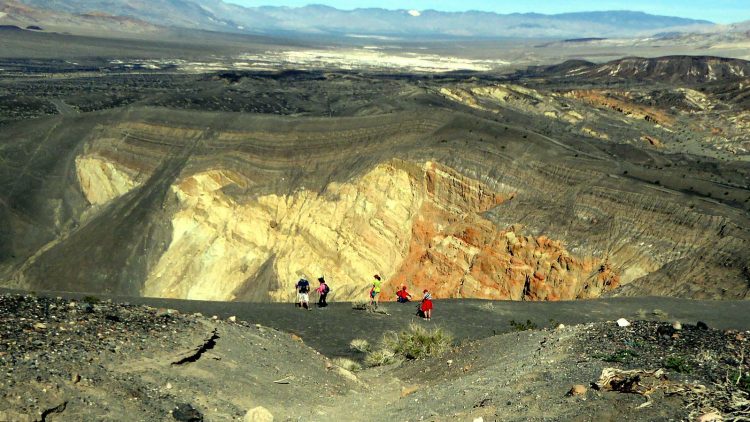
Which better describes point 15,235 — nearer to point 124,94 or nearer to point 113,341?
point 113,341

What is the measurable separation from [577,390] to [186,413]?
607 cm

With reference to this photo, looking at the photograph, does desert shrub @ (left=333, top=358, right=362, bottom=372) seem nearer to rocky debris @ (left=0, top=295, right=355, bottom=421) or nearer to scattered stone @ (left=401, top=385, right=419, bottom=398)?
rocky debris @ (left=0, top=295, right=355, bottom=421)

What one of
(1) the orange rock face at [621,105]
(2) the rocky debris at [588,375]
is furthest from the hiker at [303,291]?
(1) the orange rock face at [621,105]

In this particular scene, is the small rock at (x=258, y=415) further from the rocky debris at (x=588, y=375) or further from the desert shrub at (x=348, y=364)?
the desert shrub at (x=348, y=364)

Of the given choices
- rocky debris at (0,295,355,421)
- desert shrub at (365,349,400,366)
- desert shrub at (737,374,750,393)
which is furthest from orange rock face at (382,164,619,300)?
desert shrub at (737,374,750,393)

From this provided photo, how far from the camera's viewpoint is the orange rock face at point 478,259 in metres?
26.8

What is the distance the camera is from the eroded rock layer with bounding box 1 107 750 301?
2642 centimetres

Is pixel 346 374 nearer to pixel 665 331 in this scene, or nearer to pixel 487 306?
pixel 665 331

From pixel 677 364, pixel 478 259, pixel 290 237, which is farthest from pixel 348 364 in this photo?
pixel 290 237

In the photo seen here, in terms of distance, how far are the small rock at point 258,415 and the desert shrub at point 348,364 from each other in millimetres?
5490

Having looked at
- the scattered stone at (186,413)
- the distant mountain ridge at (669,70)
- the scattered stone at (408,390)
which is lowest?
the scattered stone at (408,390)

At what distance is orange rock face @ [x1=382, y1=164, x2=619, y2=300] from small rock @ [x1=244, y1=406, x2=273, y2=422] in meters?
18.7

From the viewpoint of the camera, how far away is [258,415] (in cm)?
1022

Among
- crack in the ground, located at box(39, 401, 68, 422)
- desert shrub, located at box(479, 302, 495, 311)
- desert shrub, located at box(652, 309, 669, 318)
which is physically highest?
crack in the ground, located at box(39, 401, 68, 422)
